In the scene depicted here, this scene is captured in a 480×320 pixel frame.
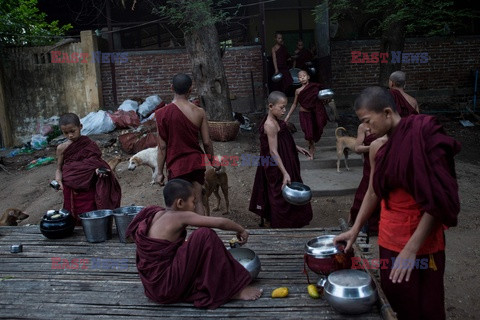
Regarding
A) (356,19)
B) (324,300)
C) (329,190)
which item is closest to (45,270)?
(324,300)

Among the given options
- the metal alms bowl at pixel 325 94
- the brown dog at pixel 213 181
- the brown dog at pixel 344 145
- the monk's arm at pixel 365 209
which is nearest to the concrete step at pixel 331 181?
the brown dog at pixel 344 145

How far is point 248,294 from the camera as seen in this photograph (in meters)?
3.27

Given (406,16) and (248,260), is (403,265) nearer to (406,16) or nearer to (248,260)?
(248,260)

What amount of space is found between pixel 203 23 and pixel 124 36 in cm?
549

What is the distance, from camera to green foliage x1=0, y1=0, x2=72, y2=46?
11.5 meters

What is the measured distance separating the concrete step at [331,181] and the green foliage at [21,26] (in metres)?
7.84

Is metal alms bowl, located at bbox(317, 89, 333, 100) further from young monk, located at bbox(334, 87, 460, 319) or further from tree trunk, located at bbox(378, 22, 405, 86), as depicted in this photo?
young monk, located at bbox(334, 87, 460, 319)

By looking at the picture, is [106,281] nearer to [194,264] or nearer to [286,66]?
[194,264]

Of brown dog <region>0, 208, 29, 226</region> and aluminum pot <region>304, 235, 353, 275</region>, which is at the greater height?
aluminum pot <region>304, 235, 353, 275</region>

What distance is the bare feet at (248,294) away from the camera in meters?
3.25

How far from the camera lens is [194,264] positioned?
3.17 m

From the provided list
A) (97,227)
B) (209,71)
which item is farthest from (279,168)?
(209,71)

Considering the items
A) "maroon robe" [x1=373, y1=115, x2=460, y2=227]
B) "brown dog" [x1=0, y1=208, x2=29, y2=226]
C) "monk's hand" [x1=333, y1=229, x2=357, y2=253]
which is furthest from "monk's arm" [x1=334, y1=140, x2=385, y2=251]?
"brown dog" [x1=0, y1=208, x2=29, y2=226]

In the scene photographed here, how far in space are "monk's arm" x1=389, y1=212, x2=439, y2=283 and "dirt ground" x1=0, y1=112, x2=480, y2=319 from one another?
206 cm
